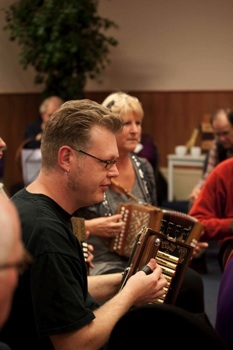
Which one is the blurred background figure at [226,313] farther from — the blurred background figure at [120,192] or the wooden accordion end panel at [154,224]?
the blurred background figure at [120,192]

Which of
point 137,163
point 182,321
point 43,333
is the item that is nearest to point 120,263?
point 137,163

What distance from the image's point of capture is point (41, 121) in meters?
6.03

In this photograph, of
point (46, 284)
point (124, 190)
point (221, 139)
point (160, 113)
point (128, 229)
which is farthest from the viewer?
point (160, 113)

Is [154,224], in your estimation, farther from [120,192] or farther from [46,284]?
[46,284]

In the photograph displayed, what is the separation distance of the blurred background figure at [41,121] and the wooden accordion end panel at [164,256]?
11.3 feet

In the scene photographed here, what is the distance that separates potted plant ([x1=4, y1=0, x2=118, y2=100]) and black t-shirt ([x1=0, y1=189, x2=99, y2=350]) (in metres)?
4.43

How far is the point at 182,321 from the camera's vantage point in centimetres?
121

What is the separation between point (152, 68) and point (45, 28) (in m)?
1.47

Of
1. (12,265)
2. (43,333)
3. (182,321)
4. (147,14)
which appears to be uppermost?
(147,14)

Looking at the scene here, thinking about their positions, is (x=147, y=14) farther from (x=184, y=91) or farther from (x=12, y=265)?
(x=12, y=265)

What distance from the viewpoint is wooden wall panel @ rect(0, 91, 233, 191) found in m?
6.55

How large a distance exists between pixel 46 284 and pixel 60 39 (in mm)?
4687

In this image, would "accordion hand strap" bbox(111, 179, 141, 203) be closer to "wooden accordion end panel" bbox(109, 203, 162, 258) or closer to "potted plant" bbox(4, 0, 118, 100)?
"wooden accordion end panel" bbox(109, 203, 162, 258)

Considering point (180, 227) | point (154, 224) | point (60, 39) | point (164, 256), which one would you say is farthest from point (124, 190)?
point (60, 39)
